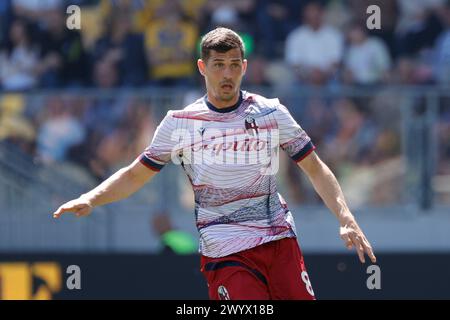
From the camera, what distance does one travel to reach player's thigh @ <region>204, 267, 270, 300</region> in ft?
22.3

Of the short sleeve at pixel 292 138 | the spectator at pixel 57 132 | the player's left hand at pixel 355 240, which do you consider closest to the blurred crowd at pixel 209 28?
the spectator at pixel 57 132

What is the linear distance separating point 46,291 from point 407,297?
3920 mm

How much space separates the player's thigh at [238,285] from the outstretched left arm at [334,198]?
1.91 ft

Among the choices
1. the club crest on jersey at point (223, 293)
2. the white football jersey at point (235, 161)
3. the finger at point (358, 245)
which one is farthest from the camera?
the white football jersey at point (235, 161)

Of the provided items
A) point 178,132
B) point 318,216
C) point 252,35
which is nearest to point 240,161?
point 178,132

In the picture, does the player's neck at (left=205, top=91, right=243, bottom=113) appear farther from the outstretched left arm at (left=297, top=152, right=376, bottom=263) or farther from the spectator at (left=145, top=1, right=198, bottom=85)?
the spectator at (left=145, top=1, right=198, bottom=85)

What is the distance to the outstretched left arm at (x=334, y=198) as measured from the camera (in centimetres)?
677

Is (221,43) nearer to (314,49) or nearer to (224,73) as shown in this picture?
(224,73)

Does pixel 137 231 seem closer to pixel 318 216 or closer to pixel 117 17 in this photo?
pixel 318 216

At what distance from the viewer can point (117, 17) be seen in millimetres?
14008

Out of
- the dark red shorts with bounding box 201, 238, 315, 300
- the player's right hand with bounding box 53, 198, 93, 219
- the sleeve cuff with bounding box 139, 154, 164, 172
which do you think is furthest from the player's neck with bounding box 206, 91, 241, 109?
the player's right hand with bounding box 53, 198, 93, 219

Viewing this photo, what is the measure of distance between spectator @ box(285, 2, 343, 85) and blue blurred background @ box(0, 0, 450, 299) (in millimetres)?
18

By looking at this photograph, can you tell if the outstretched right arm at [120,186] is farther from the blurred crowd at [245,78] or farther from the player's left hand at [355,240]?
the blurred crowd at [245,78]

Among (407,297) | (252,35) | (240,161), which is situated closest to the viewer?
(240,161)
